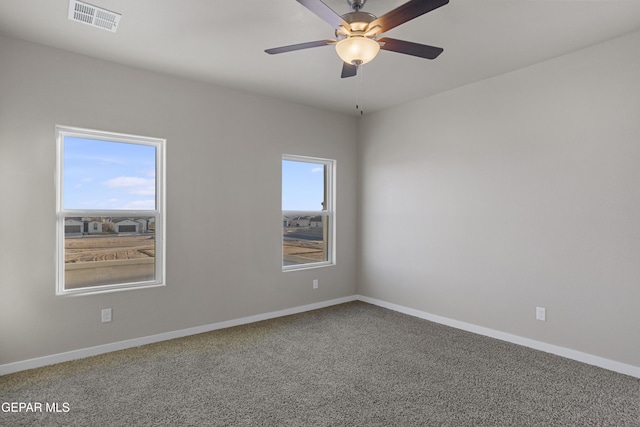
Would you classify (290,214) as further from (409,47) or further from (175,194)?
(409,47)

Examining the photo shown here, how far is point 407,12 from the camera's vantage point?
1953 millimetres

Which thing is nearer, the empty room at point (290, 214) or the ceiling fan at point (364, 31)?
the ceiling fan at point (364, 31)

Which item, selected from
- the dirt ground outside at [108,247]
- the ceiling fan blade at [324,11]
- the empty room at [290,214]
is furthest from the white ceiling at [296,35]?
the dirt ground outside at [108,247]

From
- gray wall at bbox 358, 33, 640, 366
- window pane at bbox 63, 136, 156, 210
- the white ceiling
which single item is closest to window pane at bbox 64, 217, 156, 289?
window pane at bbox 63, 136, 156, 210

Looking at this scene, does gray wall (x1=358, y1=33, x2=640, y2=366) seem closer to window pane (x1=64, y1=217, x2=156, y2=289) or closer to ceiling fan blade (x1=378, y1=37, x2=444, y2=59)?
ceiling fan blade (x1=378, y1=37, x2=444, y2=59)

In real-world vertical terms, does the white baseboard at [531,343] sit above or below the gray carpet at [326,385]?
above

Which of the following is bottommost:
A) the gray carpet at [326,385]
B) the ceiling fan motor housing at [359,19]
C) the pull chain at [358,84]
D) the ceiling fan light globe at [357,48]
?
the gray carpet at [326,385]

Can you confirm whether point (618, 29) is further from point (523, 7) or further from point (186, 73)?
point (186, 73)

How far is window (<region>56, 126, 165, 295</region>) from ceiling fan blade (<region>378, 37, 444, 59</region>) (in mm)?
2443

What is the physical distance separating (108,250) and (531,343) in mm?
4072

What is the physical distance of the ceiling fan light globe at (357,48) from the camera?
220 centimetres

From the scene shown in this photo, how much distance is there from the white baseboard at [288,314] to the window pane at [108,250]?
1.89 feet

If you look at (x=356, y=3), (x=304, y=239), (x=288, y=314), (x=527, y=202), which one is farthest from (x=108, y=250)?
(x=527, y=202)

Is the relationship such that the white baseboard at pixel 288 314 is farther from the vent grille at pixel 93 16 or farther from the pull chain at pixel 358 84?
the vent grille at pixel 93 16
